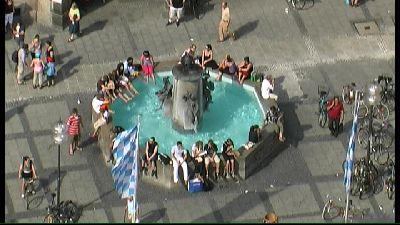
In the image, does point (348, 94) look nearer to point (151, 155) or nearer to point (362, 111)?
point (362, 111)

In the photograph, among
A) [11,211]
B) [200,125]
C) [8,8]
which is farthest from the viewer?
[8,8]

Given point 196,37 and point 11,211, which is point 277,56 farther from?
point 11,211

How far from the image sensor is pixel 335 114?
64312mm

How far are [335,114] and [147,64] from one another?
300 inches

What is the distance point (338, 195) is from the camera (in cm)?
6206

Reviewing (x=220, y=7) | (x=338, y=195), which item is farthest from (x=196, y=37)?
(x=338, y=195)

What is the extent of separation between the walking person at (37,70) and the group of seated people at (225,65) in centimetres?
555

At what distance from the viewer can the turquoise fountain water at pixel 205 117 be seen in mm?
64188

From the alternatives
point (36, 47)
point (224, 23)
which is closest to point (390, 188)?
point (224, 23)

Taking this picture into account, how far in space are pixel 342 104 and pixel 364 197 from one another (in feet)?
15.8

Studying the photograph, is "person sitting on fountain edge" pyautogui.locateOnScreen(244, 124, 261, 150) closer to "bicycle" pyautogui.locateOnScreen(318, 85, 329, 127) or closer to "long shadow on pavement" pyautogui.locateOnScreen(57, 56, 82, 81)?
"bicycle" pyautogui.locateOnScreen(318, 85, 329, 127)

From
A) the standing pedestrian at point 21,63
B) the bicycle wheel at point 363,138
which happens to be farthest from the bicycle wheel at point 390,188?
the standing pedestrian at point 21,63

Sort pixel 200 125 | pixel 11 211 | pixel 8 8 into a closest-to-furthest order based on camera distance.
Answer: pixel 11 211 < pixel 200 125 < pixel 8 8

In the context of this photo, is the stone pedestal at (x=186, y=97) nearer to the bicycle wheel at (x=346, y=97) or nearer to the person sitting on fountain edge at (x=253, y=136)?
the person sitting on fountain edge at (x=253, y=136)
